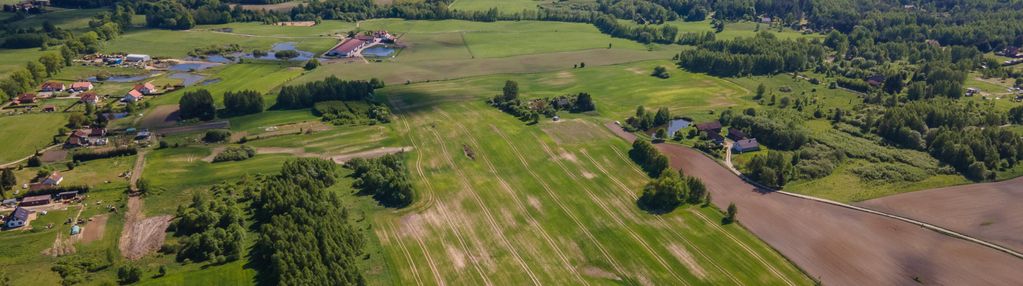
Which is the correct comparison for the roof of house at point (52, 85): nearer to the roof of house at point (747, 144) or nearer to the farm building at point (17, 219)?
the farm building at point (17, 219)

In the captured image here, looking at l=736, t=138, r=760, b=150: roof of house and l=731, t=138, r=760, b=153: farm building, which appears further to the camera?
l=736, t=138, r=760, b=150: roof of house

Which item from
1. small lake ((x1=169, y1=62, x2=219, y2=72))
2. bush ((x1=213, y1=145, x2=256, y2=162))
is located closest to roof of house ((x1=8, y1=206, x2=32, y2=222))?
bush ((x1=213, y1=145, x2=256, y2=162))

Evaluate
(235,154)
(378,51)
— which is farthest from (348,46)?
(235,154)

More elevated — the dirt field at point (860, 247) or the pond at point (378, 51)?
the pond at point (378, 51)

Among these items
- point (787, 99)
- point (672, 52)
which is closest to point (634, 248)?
point (787, 99)

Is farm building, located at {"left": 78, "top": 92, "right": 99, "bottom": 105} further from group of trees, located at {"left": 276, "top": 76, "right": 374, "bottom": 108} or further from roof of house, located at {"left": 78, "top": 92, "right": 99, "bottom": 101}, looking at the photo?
group of trees, located at {"left": 276, "top": 76, "right": 374, "bottom": 108}

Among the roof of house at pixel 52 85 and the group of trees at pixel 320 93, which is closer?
the group of trees at pixel 320 93

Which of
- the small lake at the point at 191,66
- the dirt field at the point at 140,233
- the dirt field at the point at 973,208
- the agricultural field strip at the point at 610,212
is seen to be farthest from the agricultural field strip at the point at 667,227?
the small lake at the point at 191,66
